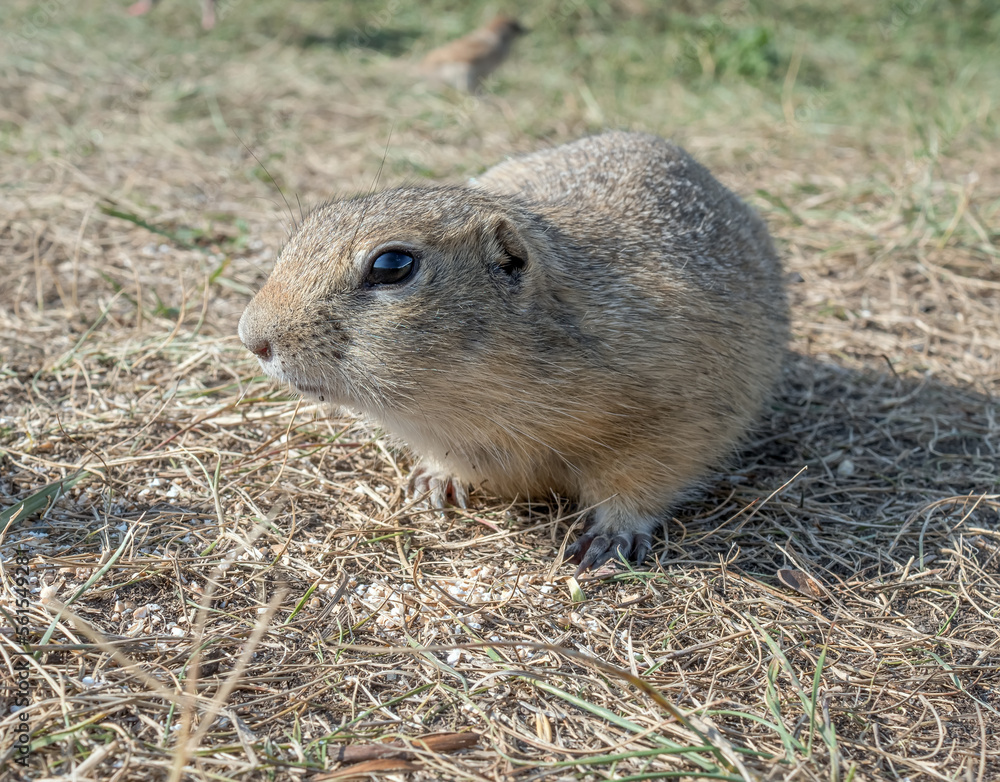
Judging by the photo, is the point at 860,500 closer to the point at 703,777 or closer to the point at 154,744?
the point at 703,777

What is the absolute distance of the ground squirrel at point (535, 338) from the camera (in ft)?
11.1

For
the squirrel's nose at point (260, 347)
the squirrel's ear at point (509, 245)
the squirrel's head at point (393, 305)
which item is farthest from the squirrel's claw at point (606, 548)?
the squirrel's nose at point (260, 347)

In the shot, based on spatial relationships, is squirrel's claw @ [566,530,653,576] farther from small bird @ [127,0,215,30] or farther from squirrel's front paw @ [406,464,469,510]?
small bird @ [127,0,215,30]

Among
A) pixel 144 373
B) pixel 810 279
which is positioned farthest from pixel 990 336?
pixel 144 373

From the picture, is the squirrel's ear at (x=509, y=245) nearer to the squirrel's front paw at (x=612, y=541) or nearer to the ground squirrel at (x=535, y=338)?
the ground squirrel at (x=535, y=338)

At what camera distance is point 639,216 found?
4.42 m

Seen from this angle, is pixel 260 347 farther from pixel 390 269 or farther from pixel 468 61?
pixel 468 61

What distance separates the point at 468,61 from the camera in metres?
10.1

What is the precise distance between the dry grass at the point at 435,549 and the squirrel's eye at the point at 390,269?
3.73 ft

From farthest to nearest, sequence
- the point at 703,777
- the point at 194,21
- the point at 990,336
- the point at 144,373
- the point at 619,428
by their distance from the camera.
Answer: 1. the point at 194,21
2. the point at 990,336
3. the point at 144,373
4. the point at 619,428
5. the point at 703,777

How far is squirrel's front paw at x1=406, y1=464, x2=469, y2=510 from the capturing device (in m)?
4.18

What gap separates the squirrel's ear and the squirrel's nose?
38.5 inches

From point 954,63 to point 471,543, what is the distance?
10.8 meters

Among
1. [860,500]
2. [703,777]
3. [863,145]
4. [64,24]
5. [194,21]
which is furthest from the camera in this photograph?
[194,21]
